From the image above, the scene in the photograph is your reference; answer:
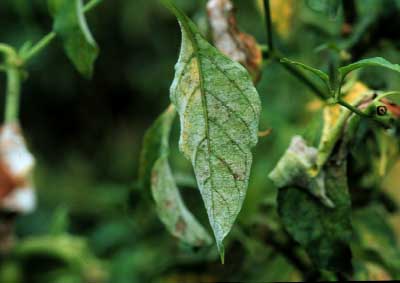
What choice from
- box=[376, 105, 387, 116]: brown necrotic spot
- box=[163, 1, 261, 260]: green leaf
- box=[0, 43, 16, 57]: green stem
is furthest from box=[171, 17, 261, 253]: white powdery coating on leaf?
box=[0, 43, 16, 57]: green stem

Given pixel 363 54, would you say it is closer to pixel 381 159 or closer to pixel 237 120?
pixel 381 159

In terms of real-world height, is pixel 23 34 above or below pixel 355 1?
above

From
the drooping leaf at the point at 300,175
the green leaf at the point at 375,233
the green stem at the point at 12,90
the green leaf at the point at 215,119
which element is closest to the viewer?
the green leaf at the point at 215,119

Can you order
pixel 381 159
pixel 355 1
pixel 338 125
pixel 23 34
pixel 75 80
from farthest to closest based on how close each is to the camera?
1. pixel 75 80
2. pixel 23 34
3. pixel 355 1
4. pixel 381 159
5. pixel 338 125

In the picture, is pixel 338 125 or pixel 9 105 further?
pixel 9 105

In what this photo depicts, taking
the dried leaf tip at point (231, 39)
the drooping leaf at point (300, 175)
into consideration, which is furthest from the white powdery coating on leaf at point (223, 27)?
the drooping leaf at point (300, 175)

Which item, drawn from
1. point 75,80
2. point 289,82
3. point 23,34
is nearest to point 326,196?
point 289,82

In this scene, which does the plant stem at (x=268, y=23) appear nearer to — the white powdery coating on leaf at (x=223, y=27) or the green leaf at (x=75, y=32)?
the white powdery coating on leaf at (x=223, y=27)
